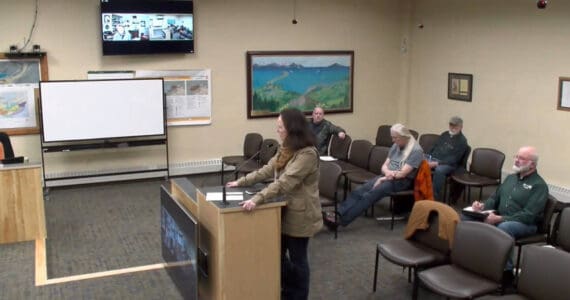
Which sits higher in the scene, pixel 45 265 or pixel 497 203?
Result: pixel 497 203

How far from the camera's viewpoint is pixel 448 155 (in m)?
7.39

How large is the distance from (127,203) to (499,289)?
4963mm

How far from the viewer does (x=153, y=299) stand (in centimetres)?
461

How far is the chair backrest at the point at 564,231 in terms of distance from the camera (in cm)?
440

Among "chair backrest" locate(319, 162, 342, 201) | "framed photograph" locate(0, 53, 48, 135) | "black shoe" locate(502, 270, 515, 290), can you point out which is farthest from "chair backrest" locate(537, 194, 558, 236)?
"framed photograph" locate(0, 53, 48, 135)

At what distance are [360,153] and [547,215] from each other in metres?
3.00

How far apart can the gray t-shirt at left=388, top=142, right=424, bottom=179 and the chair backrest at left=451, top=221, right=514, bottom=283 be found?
2.10 meters

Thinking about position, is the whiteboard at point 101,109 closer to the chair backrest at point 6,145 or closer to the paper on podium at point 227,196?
the chair backrest at point 6,145

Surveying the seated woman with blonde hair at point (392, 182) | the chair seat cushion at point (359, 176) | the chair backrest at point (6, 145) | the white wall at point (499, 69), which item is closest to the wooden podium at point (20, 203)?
the chair backrest at point (6, 145)

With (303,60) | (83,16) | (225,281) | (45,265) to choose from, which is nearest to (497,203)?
(225,281)

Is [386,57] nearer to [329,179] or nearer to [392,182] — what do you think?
[392,182]

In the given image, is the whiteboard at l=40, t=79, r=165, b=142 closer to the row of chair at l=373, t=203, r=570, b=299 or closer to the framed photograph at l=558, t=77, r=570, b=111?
the row of chair at l=373, t=203, r=570, b=299

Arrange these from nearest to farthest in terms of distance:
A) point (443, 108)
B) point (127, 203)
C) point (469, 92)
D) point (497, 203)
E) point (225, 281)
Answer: point (225, 281), point (497, 203), point (127, 203), point (469, 92), point (443, 108)

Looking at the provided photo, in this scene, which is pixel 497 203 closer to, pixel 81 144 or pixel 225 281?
pixel 225 281
